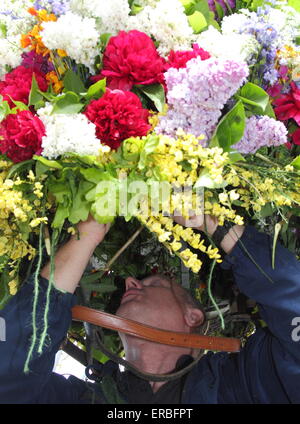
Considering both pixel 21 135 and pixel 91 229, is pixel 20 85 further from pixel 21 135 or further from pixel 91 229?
pixel 91 229

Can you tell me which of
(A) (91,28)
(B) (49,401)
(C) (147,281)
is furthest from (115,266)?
(A) (91,28)

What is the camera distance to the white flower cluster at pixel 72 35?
97 centimetres

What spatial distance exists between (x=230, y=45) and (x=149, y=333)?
26.3 inches

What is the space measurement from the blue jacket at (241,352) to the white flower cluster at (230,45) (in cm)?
40

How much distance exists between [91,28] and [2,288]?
0.62m

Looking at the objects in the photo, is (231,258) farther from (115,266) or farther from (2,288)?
(2,288)

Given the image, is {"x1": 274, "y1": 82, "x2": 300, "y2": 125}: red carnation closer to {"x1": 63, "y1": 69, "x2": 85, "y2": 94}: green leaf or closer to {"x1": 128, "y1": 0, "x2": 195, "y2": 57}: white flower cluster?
{"x1": 128, "y1": 0, "x2": 195, "y2": 57}: white flower cluster

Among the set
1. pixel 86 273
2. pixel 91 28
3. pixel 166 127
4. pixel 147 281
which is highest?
pixel 91 28

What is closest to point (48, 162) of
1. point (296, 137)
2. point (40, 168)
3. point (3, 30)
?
point (40, 168)

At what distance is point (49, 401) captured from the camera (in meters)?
1.25

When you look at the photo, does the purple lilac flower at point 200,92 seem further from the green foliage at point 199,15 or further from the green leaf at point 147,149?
the green foliage at point 199,15

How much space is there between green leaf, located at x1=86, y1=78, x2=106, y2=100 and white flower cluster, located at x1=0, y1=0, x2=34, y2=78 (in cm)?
26

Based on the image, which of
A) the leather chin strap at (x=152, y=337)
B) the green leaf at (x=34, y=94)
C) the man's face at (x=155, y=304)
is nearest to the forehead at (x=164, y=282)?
the man's face at (x=155, y=304)

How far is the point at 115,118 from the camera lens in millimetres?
904
